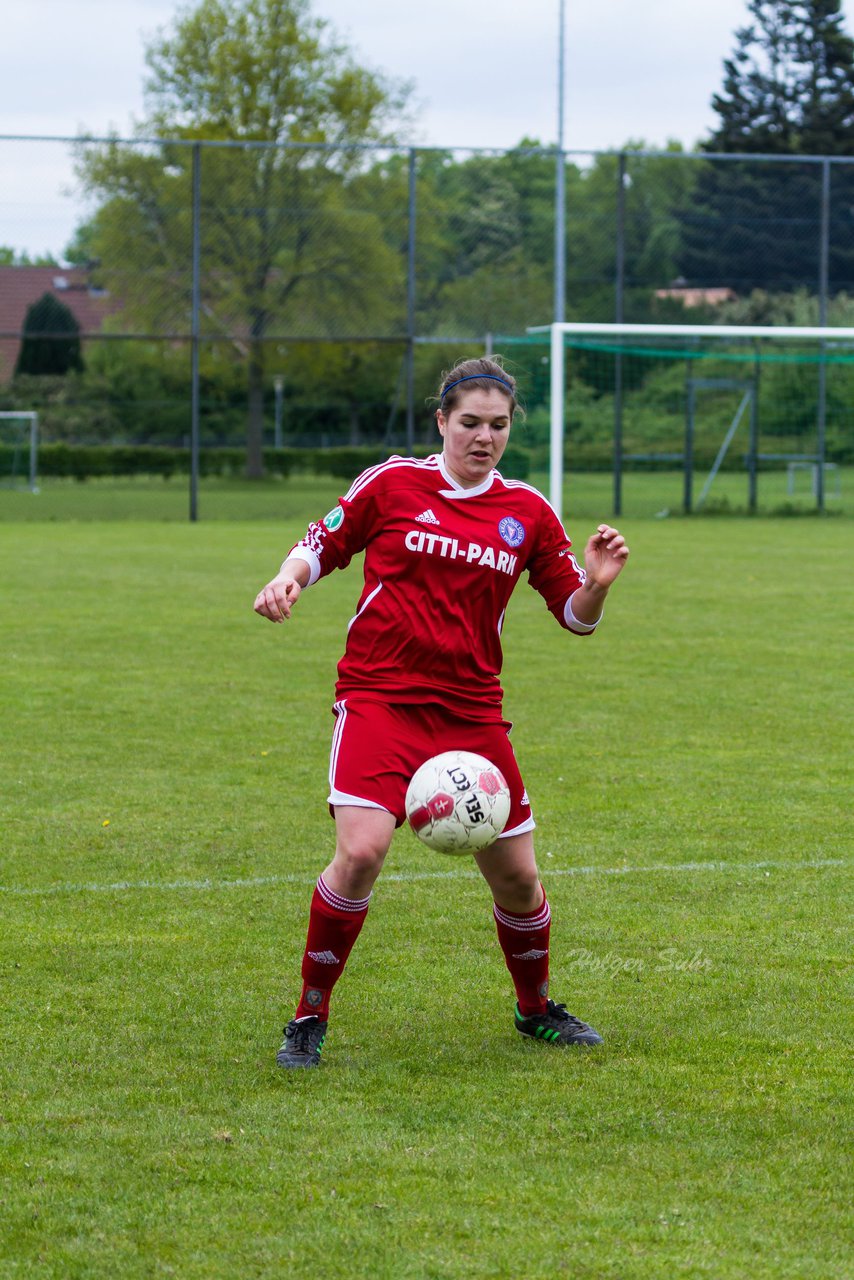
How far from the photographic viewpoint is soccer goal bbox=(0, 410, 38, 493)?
33.0 m

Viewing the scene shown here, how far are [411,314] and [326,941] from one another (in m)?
23.5

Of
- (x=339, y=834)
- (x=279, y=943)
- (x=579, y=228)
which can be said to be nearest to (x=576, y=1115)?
(x=339, y=834)

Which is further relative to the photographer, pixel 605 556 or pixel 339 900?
pixel 605 556

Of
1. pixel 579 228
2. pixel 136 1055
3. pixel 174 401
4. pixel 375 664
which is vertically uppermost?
pixel 579 228

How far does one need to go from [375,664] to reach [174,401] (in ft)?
91.6

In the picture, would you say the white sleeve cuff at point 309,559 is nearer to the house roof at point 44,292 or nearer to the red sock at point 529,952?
the red sock at point 529,952

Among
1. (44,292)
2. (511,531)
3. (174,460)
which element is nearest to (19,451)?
(174,460)

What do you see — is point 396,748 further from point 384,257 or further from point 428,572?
point 384,257

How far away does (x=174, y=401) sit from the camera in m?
31.4

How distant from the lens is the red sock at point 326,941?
13.9 feet

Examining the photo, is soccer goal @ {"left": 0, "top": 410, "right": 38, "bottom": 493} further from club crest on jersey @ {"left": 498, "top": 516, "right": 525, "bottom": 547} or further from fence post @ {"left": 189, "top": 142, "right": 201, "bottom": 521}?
club crest on jersey @ {"left": 498, "top": 516, "right": 525, "bottom": 547}

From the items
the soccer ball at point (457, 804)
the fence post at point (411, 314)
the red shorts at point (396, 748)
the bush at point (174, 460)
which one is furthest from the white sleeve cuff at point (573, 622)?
the bush at point (174, 460)

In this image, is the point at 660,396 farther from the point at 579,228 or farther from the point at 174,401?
the point at 174,401

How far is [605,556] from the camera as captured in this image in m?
4.39
